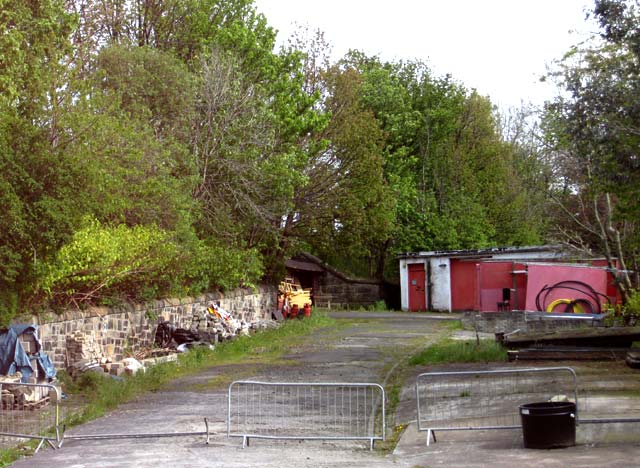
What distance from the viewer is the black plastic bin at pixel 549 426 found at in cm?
986

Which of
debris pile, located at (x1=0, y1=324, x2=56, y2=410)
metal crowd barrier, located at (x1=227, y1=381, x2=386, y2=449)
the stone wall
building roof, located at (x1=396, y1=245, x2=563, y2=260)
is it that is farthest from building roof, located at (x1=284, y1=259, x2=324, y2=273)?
debris pile, located at (x1=0, y1=324, x2=56, y2=410)

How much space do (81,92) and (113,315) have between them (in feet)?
16.7

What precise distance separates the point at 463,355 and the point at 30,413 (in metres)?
9.42

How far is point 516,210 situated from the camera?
54.1 metres

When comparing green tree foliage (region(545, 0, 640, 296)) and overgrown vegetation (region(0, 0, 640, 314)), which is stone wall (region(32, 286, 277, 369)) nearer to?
overgrown vegetation (region(0, 0, 640, 314))

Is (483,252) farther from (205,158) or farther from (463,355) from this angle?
(463,355)

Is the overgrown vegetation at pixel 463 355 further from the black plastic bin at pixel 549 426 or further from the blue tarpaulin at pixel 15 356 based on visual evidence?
the black plastic bin at pixel 549 426

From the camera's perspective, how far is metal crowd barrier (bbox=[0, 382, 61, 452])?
1178cm

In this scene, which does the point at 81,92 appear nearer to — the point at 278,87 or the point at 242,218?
the point at 242,218

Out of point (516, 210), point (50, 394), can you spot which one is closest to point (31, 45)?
point (50, 394)

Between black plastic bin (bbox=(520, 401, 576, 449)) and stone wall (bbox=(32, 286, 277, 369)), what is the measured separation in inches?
388

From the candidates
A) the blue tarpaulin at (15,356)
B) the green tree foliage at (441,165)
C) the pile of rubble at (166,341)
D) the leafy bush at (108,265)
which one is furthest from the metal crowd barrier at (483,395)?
the green tree foliage at (441,165)

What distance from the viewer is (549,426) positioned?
9.86 meters

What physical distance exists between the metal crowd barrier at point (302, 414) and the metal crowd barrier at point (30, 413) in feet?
8.16
